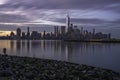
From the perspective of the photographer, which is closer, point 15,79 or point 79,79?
point 15,79

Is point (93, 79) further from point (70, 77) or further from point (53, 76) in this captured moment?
point (53, 76)

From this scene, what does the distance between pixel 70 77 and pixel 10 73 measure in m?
4.16

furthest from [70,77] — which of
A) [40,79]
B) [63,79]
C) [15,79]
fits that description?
[15,79]

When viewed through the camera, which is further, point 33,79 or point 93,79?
point 93,79

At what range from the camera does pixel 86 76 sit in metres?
18.6

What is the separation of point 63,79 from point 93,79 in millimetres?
2214

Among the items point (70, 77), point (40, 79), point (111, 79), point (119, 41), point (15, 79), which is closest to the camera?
point (15, 79)

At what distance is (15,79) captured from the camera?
51.0 feet

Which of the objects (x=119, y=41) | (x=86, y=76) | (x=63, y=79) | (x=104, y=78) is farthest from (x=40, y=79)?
(x=119, y=41)

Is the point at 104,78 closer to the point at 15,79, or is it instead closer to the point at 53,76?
the point at 53,76

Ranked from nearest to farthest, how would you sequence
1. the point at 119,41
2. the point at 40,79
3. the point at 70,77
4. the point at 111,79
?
the point at 40,79 → the point at 70,77 → the point at 111,79 → the point at 119,41

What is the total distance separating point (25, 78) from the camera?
16.4 m

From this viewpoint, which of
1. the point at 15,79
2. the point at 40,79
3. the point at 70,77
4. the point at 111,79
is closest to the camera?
the point at 15,79

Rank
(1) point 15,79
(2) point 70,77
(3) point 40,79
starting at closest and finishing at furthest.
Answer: (1) point 15,79 → (3) point 40,79 → (2) point 70,77
